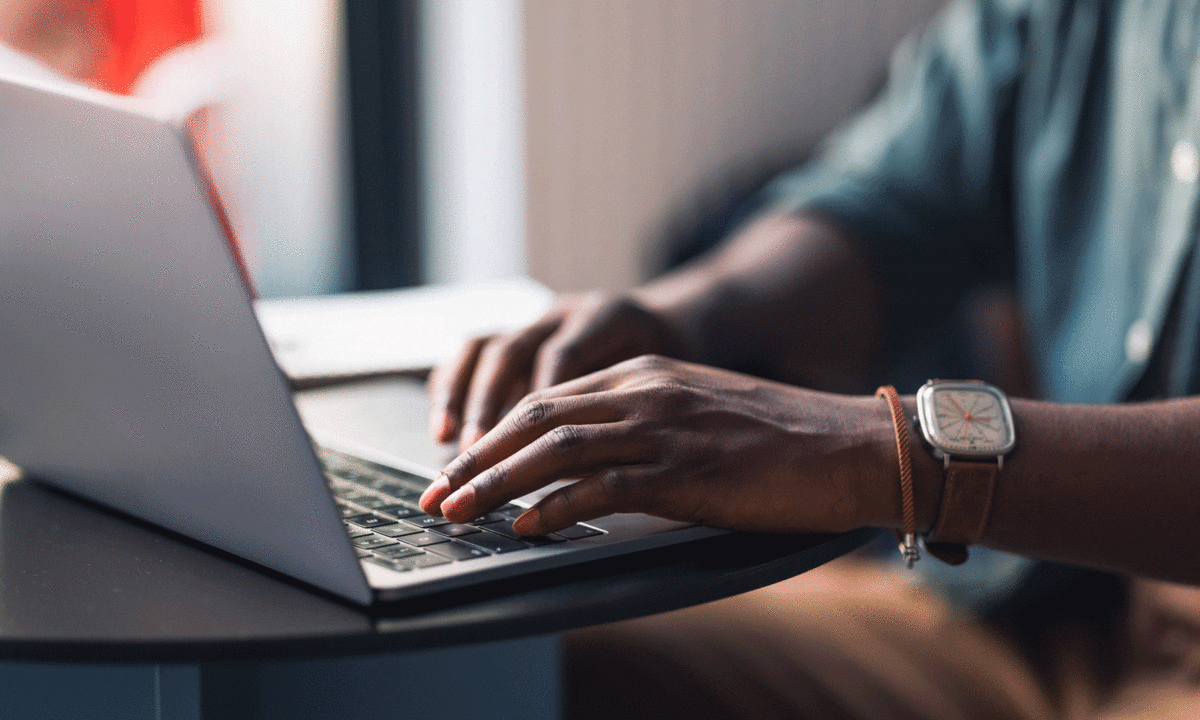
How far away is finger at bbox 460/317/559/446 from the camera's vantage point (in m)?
0.71

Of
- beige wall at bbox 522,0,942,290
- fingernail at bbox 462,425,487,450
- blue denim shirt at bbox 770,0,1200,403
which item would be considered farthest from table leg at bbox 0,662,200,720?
beige wall at bbox 522,0,942,290

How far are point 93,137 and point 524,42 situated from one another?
1966mm

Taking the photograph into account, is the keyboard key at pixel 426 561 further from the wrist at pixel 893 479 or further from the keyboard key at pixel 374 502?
the wrist at pixel 893 479

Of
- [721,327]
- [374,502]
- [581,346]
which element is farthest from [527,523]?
[721,327]

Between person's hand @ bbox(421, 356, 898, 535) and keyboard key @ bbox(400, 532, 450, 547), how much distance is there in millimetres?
15

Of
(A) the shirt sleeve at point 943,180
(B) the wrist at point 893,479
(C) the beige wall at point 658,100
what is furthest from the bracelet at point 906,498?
(C) the beige wall at point 658,100

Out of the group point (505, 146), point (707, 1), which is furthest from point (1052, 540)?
point (707, 1)

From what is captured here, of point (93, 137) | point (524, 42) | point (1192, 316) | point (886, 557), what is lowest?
point (886, 557)

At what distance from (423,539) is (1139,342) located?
34.4 inches

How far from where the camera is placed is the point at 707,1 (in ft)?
7.93

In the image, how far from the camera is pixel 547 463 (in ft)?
1.62

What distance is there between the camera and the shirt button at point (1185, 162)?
0.99m

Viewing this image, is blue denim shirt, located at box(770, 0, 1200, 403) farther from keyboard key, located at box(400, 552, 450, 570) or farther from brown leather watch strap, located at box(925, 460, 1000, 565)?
keyboard key, located at box(400, 552, 450, 570)

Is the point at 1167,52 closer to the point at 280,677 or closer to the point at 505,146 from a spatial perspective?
the point at 280,677
